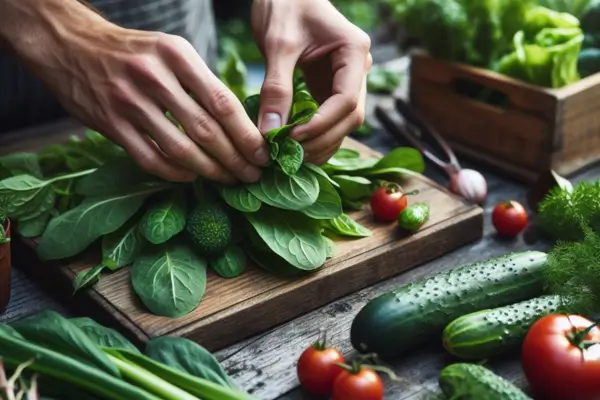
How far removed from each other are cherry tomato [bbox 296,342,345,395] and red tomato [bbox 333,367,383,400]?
44mm

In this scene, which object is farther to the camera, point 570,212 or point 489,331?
point 570,212

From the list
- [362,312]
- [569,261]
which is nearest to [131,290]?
[362,312]

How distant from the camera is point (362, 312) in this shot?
1.51 metres

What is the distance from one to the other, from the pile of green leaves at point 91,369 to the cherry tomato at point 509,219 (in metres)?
0.79

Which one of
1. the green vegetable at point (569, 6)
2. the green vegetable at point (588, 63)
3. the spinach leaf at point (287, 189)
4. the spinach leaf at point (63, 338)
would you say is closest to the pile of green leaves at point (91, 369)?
the spinach leaf at point (63, 338)

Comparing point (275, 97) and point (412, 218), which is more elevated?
point (275, 97)

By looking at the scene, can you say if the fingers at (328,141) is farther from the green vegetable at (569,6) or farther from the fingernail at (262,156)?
the green vegetable at (569,6)

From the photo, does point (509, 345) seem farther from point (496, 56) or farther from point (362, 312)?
point (496, 56)

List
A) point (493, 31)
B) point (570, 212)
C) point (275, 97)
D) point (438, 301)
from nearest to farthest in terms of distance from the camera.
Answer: point (438, 301) → point (275, 97) → point (570, 212) → point (493, 31)

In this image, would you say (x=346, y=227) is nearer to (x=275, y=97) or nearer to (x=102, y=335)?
(x=275, y=97)

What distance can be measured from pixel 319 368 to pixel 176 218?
435 millimetres

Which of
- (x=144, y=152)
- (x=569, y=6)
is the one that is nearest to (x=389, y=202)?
(x=144, y=152)

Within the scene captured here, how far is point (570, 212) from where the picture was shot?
175cm

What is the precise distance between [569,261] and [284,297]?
50cm
